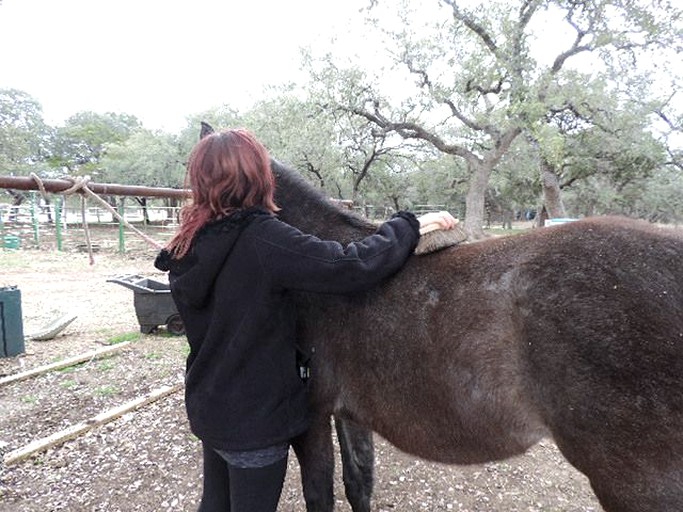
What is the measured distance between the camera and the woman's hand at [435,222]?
5.98 feet

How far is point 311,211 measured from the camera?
85.3 inches

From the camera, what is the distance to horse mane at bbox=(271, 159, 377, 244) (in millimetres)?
2117

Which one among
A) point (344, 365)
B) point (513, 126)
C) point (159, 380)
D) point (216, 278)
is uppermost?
point (513, 126)

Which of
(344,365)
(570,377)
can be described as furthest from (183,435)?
(570,377)

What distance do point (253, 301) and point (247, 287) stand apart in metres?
0.05

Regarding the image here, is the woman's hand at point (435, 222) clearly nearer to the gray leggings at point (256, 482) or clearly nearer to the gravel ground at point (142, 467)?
the gray leggings at point (256, 482)

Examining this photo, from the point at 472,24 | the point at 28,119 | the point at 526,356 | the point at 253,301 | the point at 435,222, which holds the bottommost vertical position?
the point at 526,356

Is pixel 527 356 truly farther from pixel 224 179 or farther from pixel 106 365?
pixel 106 365

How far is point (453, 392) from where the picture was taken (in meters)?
1.63

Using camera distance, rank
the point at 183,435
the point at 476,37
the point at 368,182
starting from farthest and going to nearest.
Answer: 1. the point at 368,182
2. the point at 476,37
3. the point at 183,435

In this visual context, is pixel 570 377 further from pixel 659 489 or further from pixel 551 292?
pixel 659 489

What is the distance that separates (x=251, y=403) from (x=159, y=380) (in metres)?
3.65

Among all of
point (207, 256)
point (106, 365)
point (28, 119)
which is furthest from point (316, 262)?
point (28, 119)

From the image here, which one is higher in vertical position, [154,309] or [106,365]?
[154,309]
